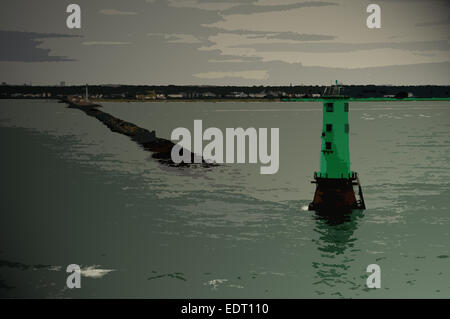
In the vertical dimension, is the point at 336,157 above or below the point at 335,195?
above

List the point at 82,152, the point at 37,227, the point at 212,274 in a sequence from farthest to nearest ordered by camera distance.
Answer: the point at 82,152 < the point at 37,227 < the point at 212,274

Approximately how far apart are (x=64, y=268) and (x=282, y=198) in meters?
18.3

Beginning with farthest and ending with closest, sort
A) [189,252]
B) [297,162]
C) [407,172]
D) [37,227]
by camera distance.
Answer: [297,162], [407,172], [37,227], [189,252]

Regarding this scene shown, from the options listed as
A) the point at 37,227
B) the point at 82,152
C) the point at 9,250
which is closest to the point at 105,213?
the point at 37,227

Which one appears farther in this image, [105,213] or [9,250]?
[105,213]

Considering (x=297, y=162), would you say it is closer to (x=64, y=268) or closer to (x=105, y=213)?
(x=105, y=213)

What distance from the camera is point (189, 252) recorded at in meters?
26.1

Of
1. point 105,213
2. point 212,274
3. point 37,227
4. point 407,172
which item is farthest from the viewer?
point 407,172

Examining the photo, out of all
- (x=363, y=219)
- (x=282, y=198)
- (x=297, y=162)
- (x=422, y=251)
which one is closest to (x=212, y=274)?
(x=422, y=251)

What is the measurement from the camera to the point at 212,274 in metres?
23.2

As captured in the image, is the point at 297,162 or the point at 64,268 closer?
the point at 64,268
